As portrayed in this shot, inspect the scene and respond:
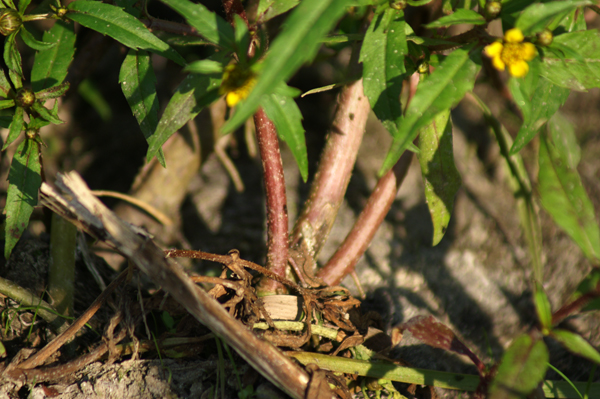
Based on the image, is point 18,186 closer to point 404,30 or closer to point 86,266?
point 86,266

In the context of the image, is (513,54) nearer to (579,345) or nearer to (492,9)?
(492,9)

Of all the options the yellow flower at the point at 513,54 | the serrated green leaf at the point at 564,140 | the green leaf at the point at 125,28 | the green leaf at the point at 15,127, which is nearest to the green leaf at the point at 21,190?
the green leaf at the point at 15,127

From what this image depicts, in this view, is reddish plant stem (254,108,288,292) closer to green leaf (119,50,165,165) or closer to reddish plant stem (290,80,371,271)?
reddish plant stem (290,80,371,271)

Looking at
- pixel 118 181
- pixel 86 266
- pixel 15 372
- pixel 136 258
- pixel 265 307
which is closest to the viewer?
pixel 136 258

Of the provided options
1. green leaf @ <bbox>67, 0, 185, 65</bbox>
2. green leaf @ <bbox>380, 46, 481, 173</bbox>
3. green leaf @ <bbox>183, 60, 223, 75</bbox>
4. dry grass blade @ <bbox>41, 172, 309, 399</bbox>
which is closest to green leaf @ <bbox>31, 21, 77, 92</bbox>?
green leaf @ <bbox>67, 0, 185, 65</bbox>

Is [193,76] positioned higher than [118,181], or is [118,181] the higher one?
[193,76]

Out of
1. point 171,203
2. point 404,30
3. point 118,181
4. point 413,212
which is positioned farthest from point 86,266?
point 413,212
